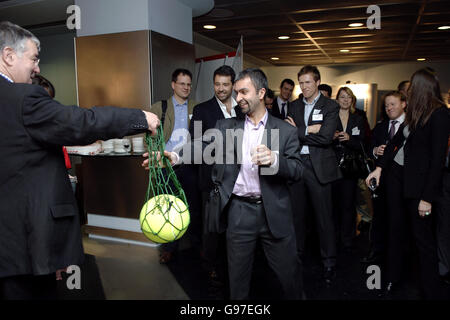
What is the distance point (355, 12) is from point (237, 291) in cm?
482

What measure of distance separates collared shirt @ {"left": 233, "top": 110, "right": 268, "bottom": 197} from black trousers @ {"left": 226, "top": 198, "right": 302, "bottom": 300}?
0.23 ft

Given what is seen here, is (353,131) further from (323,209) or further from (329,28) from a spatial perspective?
(329,28)

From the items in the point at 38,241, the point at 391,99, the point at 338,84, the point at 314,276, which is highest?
the point at 338,84

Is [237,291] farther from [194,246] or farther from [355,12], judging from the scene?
[355,12]

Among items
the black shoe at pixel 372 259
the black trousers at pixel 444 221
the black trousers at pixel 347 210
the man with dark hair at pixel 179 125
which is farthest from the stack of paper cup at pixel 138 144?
the black trousers at pixel 444 221

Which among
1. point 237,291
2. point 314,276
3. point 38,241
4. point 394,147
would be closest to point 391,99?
point 394,147

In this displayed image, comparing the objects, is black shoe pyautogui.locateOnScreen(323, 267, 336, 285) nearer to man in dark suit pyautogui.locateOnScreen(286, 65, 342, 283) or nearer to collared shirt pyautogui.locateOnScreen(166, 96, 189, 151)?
man in dark suit pyautogui.locateOnScreen(286, 65, 342, 283)

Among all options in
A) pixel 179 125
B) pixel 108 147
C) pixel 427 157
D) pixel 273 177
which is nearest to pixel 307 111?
pixel 427 157

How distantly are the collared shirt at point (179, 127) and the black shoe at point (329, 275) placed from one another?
5.82 feet

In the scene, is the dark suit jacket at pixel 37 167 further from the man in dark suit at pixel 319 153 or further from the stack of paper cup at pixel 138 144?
the stack of paper cup at pixel 138 144

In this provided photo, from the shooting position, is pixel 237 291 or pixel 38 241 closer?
pixel 38 241

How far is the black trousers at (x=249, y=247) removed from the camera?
2004 millimetres

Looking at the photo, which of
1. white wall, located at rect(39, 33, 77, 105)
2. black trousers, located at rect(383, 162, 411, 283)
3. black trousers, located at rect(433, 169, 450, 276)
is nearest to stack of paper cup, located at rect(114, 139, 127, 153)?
black trousers, located at rect(383, 162, 411, 283)
